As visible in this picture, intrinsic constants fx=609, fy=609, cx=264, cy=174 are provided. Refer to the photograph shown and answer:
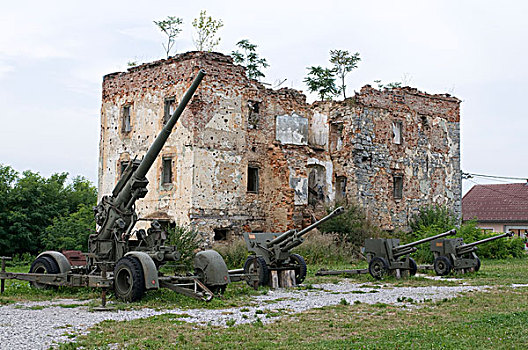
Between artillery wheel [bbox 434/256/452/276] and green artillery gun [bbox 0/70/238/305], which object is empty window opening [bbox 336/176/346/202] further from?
green artillery gun [bbox 0/70/238/305]

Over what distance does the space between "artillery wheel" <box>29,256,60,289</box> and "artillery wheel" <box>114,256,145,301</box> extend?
187 cm

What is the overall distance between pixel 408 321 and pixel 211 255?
4443mm

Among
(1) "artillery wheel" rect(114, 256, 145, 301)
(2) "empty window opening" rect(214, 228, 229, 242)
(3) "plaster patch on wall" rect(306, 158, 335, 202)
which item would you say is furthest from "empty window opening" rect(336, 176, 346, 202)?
(1) "artillery wheel" rect(114, 256, 145, 301)

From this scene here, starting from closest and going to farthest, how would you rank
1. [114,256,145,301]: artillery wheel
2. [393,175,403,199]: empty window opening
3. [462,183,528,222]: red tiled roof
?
[114,256,145,301]: artillery wheel
[393,175,403,199]: empty window opening
[462,183,528,222]: red tiled roof

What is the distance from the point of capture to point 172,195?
76.1ft

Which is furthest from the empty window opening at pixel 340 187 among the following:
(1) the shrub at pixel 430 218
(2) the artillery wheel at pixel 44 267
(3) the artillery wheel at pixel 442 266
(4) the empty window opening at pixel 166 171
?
(2) the artillery wheel at pixel 44 267

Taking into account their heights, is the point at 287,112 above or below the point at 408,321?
above

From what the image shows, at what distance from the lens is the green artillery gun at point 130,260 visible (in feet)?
37.0

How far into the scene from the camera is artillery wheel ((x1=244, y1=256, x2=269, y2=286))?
14.3 metres

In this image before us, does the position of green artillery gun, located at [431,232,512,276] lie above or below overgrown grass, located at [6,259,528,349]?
above

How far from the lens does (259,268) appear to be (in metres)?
14.4

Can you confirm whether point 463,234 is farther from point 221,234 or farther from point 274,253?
point 274,253

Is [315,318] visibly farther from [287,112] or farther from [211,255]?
[287,112]

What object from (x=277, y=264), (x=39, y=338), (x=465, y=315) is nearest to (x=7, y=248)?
(x=277, y=264)
